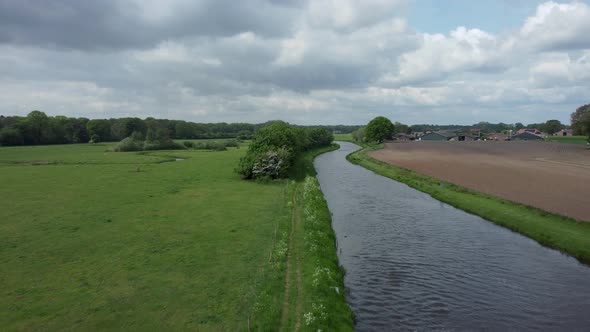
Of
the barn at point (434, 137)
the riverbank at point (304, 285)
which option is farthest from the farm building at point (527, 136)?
the riverbank at point (304, 285)

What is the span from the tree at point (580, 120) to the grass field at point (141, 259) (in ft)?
349

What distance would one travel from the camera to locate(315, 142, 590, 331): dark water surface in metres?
14.3

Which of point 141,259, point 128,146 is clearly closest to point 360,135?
point 128,146

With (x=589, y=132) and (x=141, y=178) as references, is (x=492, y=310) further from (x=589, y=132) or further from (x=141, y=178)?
(x=589, y=132)

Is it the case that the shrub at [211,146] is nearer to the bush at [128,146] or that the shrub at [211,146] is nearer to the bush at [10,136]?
the bush at [128,146]

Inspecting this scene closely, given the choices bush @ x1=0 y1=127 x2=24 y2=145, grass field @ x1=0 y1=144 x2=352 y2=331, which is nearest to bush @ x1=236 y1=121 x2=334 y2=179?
grass field @ x1=0 y1=144 x2=352 y2=331

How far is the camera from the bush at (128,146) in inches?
3846

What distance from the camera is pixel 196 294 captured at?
47.7 feet

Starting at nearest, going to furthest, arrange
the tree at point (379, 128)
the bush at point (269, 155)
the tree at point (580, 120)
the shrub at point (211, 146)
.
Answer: the bush at point (269, 155)
the tree at point (580, 120)
the shrub at point (211, 146)
the tree at point (379, 128)

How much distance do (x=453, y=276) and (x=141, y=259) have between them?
16.9 meters

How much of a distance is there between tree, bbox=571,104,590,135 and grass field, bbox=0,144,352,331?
106459 mm

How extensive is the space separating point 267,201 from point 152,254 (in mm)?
15227

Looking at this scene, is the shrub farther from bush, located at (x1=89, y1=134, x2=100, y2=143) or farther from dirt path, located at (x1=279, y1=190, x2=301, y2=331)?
dirt path, located at (x1=279, y1=190, x2=301, y2=331)

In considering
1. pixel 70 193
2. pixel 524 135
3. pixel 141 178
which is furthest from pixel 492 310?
pixel 524 135
